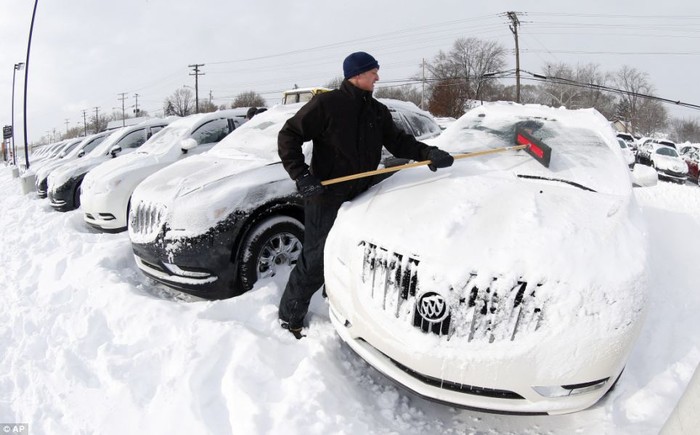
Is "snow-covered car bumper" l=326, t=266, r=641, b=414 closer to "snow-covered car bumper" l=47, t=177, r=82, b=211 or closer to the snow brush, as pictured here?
the snow brush

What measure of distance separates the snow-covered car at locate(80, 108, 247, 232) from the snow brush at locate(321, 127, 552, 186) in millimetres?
3801

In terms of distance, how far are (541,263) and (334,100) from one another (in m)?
1.58

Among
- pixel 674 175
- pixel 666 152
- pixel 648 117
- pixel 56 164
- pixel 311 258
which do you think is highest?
pixel 648 117

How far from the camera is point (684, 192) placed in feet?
24.3

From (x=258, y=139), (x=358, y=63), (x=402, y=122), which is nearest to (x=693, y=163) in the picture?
(x=402, y=122)

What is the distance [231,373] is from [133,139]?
8.15 metres

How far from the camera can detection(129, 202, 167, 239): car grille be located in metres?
3.49

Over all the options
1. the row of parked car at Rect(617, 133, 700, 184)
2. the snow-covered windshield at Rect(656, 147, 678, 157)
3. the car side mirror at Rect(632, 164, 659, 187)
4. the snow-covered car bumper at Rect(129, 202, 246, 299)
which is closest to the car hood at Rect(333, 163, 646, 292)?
the car side mirror at Rect(632, 164, 659, 187)

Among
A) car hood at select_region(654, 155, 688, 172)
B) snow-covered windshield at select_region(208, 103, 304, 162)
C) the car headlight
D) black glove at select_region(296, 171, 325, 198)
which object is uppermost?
snow-covered windshield at select_region(208, 103, 304, 162)

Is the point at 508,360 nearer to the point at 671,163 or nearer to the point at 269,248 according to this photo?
the point at 269,248

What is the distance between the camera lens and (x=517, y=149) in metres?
3.27

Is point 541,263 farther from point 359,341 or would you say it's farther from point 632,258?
point 359,341

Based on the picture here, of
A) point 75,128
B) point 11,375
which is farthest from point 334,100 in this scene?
point 75,128

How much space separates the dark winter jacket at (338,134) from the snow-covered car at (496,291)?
423mm
